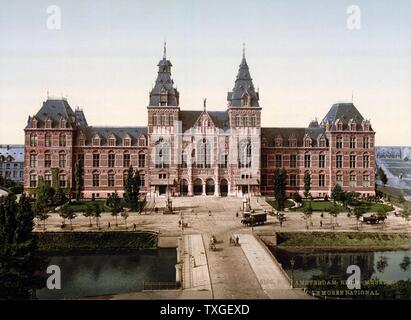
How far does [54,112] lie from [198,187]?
21.6 metres

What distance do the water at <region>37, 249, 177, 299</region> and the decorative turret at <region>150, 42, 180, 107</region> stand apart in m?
26.3

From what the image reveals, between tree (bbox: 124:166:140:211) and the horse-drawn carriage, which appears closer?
the horse-drawn carriage

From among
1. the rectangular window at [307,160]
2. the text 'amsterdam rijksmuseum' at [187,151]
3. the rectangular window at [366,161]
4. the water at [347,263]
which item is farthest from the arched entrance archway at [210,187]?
the water at [347,263]

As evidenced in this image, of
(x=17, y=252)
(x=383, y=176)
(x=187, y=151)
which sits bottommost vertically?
(x=17, y=252)

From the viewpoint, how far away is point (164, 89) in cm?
5994

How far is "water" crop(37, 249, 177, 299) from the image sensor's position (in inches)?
1153

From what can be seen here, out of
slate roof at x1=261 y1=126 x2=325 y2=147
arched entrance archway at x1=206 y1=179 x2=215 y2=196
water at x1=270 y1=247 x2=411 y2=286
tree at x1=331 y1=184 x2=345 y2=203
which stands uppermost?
slate roof at x1=261 y1=126 x2=325 y2=147

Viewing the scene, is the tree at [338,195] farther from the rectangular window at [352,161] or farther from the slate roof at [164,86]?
the slate roof at [164,86]

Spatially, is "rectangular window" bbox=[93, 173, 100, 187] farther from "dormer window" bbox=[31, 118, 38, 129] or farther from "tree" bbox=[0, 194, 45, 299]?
"tree" bbox=[0, 194, 45, 299]

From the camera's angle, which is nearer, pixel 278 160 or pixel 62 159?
pixel 62 159

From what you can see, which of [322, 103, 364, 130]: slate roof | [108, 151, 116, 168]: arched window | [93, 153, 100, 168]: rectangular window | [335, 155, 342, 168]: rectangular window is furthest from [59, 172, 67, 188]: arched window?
[322, 103, 364, 130]: slate roof

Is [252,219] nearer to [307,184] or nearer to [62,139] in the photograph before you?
[307,184]

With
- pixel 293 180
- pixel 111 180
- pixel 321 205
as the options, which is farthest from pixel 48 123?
pixel 321 205

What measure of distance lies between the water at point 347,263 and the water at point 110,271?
9.20m
